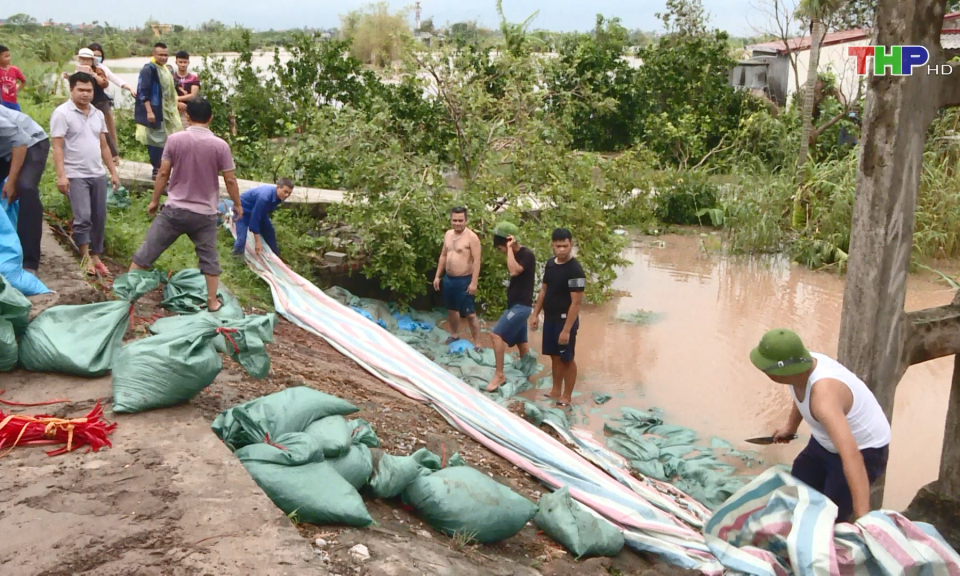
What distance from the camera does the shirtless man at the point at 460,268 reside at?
7.67 m

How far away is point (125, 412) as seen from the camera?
12.0ft

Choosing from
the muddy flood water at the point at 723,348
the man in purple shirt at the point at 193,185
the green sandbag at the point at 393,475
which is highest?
the man in purple shirt at the point at 193,185

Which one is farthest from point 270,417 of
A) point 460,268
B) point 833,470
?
point 460,268

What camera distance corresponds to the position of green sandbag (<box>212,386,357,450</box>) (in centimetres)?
355

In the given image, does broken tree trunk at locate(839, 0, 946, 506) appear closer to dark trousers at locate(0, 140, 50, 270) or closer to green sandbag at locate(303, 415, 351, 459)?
green sandbag at locate(303, 415, 351, 459)

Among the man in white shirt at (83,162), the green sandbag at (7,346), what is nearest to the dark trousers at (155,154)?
the man in white shirt at (83,162)

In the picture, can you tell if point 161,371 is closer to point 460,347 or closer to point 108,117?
point 460,347

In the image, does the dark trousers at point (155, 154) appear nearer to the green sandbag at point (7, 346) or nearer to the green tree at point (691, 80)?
the green sandbag at point (7, 346)

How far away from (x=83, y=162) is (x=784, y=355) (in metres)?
4.67

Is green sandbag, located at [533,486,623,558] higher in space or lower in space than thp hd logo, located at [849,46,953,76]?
lower

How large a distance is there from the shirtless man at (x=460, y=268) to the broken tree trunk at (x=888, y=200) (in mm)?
3786

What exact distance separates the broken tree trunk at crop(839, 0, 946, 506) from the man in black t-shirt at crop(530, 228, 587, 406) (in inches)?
89.8

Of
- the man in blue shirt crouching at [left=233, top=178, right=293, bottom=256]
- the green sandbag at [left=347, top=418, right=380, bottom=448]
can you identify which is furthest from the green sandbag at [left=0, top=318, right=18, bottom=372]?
the man in blue shirt crouching at [left=233, top=178, right=293, bottom=256]

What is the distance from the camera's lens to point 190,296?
5.98 meters
